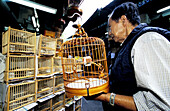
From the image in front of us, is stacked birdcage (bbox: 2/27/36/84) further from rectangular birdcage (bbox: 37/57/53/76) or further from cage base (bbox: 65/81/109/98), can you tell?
cage base (bbox: 65/81/109/98)

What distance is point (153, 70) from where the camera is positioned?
493 millimetres

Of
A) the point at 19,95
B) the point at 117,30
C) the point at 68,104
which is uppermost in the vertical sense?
the point at 117,30

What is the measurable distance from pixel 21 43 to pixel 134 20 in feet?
6.03

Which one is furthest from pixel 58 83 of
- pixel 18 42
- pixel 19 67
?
pixel 18 42

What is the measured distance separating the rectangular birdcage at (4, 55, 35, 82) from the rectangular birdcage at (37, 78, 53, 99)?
0.94ft

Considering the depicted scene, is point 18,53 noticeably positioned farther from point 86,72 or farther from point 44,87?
point 86,72

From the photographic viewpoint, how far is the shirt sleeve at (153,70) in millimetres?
459

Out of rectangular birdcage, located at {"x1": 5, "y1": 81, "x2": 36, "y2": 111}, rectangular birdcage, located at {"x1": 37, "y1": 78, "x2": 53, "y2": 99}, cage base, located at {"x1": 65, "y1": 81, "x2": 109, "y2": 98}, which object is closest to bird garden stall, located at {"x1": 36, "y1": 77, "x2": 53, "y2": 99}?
rectangular birdcage, located at {"x1": 37, "y1": 78, "x2": 53, "y2": 99}

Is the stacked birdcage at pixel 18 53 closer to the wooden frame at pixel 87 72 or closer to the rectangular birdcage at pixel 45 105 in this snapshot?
the rectangular birdcage at pixel 45 105

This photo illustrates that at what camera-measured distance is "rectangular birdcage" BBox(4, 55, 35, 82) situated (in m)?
1.38

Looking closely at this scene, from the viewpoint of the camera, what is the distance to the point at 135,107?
539 mm

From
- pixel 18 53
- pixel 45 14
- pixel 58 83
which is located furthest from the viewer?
pixel 45 14

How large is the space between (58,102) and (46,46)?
1463 mm

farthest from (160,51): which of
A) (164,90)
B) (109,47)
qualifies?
(109,47)
